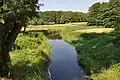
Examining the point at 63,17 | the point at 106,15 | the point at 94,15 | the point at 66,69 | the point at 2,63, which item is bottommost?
the point at 63,17

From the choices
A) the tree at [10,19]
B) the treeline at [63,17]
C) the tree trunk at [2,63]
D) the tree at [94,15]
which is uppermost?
the tree at [10,19]

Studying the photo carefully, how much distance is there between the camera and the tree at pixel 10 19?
2027cm

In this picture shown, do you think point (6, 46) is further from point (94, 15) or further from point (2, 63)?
point (94, 15)

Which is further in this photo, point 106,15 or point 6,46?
point 106,15

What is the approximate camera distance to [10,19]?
70.1ft

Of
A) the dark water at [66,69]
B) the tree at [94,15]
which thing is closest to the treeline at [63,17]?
the tree at [94,15]

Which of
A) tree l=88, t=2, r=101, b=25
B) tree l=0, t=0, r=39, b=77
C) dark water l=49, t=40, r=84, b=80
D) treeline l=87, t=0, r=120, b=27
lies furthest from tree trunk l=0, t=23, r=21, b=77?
tree l=88, t=2, r=101, b=25

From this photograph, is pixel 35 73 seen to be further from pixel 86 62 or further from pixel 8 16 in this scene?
pixel 86 62

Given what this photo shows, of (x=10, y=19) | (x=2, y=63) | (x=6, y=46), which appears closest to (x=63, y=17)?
(x=6, y=46)

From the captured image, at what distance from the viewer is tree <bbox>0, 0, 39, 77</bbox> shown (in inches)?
798

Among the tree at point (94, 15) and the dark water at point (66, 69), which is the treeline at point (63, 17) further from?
the dark water at point (66, 69)

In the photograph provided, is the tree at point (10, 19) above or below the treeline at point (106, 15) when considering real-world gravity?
above

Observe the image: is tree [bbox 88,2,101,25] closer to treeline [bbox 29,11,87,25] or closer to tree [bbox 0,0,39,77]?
treeline [bbox 29,11,87,25]

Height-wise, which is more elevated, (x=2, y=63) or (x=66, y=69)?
(x=2, y=63)
